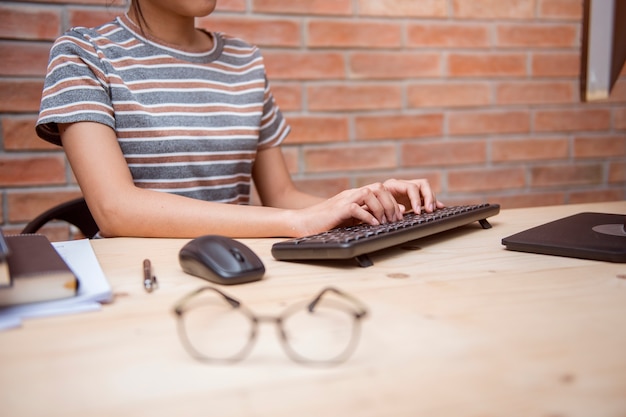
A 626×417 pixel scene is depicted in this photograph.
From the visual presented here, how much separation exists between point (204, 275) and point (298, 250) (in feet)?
0.40

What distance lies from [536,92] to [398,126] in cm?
55

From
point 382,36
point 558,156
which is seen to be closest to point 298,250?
point 382,36

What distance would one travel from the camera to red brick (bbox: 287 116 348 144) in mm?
1752

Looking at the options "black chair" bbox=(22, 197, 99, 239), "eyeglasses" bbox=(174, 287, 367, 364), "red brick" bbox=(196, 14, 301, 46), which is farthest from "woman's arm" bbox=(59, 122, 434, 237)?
"red brick" bbox=(196, 14, 301, 46)

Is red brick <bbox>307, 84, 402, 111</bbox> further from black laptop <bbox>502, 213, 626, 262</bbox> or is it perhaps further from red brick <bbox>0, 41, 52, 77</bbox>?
black laptop <bbox>502, 213, 626, 262</bbox>

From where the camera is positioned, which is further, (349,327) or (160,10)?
(160,10)

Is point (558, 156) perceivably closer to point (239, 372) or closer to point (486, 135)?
point (486, 135)

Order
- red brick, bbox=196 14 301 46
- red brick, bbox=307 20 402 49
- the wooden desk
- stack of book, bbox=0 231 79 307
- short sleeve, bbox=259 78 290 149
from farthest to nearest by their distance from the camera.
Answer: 1. red brick, bbox=307 20 402 49
2. red brick, bbox=196 14 301 46
3. short sleeve, bbox=259 78 290 149
4. stack of book, bbox=0 231 79 307
5. the wooden desk

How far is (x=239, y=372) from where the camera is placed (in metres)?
0.41

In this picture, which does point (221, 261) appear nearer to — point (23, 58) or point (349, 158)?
point (23, 58)

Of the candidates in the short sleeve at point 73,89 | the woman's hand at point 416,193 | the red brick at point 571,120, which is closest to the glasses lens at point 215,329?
the woman's hand at point 416,193

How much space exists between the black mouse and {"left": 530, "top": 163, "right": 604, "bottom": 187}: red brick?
1.67 meters

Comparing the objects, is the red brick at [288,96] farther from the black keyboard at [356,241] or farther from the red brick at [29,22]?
the black keyboard at [356,241]

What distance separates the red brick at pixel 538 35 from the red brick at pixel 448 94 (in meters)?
0.18
